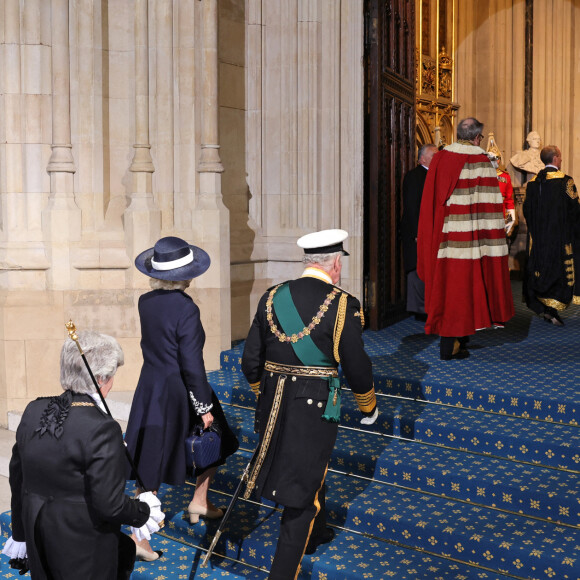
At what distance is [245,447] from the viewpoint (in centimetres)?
601

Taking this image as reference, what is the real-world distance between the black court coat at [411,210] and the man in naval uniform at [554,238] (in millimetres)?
1333

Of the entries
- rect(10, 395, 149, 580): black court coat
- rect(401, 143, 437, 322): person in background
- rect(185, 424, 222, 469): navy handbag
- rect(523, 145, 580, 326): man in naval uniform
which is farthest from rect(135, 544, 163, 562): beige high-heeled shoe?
rect(523, 145, 580, 326): man in naval uniform

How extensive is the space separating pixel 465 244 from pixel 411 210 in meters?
1.44

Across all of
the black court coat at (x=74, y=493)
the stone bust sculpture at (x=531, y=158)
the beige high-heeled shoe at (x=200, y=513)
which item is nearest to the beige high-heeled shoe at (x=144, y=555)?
the beige high-heeled shoe at (x=200, y=513)

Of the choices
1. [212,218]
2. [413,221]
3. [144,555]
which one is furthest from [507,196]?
[144,555]

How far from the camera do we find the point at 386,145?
8.48 meters

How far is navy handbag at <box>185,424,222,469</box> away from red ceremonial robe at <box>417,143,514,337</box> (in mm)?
2524

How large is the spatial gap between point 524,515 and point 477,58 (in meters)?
9.55

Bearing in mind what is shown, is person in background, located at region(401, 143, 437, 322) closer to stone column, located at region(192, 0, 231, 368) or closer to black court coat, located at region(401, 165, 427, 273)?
black court coat, located at region(401, 165, 427, 273)

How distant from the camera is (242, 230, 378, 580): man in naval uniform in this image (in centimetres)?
401

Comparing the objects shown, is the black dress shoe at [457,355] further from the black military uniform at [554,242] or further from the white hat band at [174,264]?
the white hat band at [174,264]

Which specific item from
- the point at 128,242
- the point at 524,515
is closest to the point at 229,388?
the point at 128,242

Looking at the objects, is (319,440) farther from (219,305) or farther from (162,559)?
(219,305)

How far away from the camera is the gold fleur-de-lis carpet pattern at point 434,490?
4.45 metres
